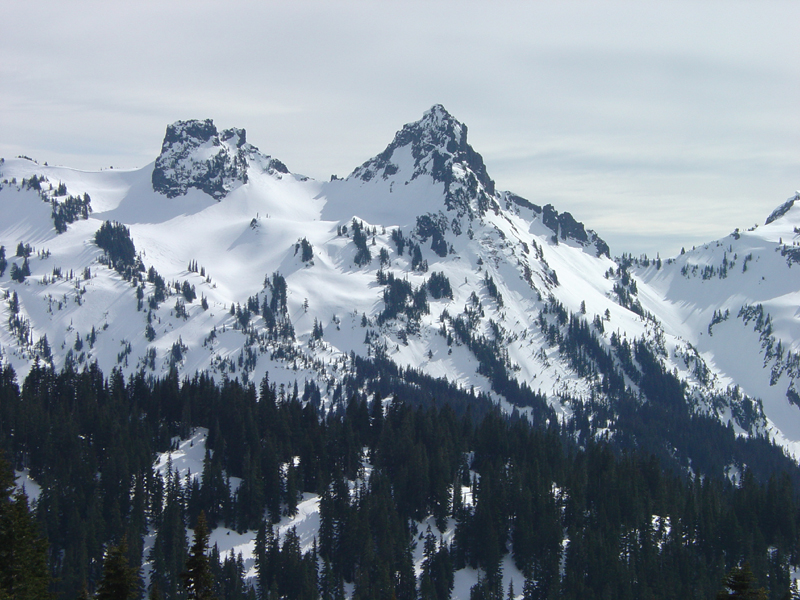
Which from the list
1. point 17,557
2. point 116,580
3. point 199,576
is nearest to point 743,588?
point 199,576

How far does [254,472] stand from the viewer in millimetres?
111688

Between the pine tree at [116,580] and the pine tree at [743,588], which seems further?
the pine tree at [116,580]

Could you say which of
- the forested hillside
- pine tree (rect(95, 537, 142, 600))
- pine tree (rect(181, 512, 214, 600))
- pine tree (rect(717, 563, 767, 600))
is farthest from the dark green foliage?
the forested hillside

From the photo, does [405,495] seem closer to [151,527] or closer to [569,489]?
[569,489]

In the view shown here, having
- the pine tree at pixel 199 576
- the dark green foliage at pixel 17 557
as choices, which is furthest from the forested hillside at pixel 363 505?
the pine tree at pixel 199 576

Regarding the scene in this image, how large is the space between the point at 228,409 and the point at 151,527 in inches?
1094

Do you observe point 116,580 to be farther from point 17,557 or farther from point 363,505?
point 363,505

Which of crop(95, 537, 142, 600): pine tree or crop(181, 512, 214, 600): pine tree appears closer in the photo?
crop(181, 512, 214, 600): pine tree

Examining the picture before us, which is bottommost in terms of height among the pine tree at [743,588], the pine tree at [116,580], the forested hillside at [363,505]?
the pine tree at [743,588]

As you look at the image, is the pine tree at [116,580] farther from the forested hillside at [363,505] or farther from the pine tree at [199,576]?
the forested hillside at [363,505]

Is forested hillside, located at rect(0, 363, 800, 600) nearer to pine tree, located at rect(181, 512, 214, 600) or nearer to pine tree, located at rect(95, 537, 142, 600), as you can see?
pine tree, located at rect(95, 537, 142, 600)

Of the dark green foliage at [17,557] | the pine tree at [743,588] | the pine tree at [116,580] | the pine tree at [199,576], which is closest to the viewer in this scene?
the pine tree at [743,588]

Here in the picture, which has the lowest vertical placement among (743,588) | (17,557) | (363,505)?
(743,588)

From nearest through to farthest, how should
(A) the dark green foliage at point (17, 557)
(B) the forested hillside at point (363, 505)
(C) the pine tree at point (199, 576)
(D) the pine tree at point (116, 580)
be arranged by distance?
(C) the pine tree at point (199, 576) → (D) the pine tree at point (116, 580) → (A) the dark green foliage at point (17, 557) → (B) the forested hillside at point (363, 505)
